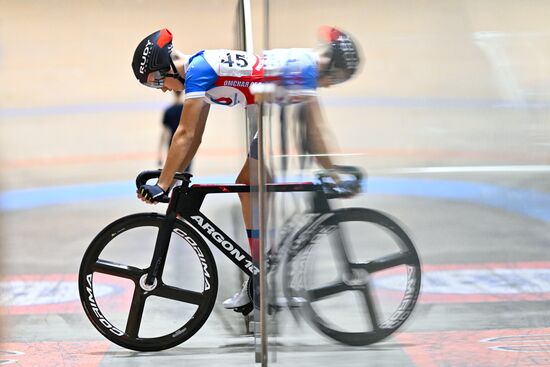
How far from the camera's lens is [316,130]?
126 inches

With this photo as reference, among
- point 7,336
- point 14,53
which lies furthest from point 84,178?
point 14,53

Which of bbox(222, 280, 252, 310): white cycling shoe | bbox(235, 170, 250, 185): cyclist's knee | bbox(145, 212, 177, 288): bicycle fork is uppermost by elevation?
bbox(235, 170, 250, 185): cyclist's knee

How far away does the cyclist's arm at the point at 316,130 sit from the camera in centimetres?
318

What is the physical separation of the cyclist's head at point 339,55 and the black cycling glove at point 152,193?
135 cm

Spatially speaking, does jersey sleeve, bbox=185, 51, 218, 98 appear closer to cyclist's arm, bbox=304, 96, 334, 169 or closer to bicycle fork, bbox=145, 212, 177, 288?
bicycle fork, bbox=145, 212, 177, 288

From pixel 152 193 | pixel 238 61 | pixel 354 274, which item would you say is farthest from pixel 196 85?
pixel 354 274

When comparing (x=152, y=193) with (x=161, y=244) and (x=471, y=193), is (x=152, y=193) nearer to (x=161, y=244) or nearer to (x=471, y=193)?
(x=161, y=244)

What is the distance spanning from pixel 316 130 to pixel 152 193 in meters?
1.27

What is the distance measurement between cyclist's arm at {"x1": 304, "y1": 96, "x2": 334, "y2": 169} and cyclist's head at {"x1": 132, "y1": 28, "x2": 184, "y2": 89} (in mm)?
1380

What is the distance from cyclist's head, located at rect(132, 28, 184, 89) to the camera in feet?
14.4

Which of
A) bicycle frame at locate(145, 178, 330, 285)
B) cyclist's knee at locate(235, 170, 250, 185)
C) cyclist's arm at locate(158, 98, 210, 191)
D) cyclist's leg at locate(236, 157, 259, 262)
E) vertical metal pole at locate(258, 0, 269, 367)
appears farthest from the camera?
cyclist's knee at locate(235, 170, 250, 185)

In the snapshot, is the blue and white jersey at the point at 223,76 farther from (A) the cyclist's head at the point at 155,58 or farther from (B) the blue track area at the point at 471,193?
(B) the blue track area at the point at 471,193

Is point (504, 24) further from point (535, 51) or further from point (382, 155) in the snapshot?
point (382, 155)

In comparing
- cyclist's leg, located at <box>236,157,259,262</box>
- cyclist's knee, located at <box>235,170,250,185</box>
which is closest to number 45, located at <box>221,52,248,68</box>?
cyclist's leg, located at <box>236,157,259,262</box>
